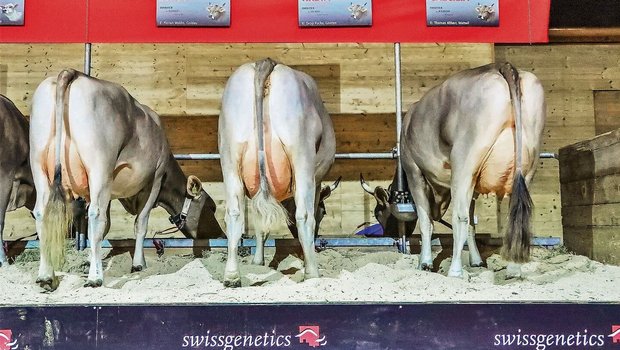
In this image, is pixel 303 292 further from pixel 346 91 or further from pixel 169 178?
pixel 346 91

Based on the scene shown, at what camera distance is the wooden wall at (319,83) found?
310 inches

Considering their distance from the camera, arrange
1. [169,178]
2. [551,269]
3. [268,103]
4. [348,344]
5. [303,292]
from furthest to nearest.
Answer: [169,178]
[551,269]
[268,103]
[303,292]
[348,344]

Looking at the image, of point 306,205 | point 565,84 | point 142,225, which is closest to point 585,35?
point 565,84

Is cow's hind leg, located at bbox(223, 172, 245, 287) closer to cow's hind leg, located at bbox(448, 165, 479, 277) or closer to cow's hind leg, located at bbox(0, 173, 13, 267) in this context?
cow's hind leg, located at bbox(448, 165, 479, 277)

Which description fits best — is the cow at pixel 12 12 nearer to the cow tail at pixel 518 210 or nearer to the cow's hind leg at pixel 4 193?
the cow's hind leg at pixel 4 193

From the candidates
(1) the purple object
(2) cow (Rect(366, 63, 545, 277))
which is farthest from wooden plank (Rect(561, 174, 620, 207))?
(1) the purple object

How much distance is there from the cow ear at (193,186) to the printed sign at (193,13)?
1.37 meters

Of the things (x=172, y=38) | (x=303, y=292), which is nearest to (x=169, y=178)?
(x=172, y=38)

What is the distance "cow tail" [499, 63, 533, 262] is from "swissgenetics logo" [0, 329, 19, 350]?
9.86 ft

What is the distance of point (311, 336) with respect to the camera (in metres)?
3.28

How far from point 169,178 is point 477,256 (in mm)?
2814

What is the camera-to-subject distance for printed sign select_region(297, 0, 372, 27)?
5676mm

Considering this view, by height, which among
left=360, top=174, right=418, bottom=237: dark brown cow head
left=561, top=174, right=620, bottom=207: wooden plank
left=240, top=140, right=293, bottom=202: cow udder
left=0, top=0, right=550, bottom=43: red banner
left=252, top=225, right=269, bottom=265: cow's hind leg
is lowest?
left=252, top=225, right=269, bottom=265: cow's hind leg

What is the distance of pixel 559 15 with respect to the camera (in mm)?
7707
